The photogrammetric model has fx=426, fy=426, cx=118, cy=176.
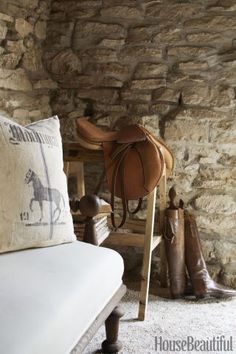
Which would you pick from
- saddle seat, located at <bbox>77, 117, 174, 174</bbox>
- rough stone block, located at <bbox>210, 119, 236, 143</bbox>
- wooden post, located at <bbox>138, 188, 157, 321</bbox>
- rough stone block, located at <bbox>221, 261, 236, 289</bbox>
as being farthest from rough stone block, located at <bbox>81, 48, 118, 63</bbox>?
rough stone block, located at <bbox>221, 261, 236, 289</bbox>

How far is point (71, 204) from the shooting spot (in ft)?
6.30

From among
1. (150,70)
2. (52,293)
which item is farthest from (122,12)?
(52,293)

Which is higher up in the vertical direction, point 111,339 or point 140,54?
point 140,54

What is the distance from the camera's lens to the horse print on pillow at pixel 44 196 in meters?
1.54

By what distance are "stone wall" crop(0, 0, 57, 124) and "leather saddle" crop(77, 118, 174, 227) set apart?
0.51 meters

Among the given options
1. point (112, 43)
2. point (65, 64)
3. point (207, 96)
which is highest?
point (112, 43)

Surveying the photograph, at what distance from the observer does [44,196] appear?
5.15 feet

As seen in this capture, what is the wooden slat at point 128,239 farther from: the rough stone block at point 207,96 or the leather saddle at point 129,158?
the rough stone block at point 207,96

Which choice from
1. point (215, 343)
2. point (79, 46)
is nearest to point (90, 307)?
point (215, 343)

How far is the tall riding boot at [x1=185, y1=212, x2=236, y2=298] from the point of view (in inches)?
96.5

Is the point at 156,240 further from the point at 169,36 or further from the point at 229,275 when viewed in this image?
the point at 169,36

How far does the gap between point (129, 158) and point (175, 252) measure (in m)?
0.67

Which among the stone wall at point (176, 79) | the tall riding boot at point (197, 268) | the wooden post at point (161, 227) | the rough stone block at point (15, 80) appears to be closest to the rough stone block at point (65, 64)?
the stone wall at point (176, 79)

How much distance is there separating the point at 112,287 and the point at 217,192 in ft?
4.38
